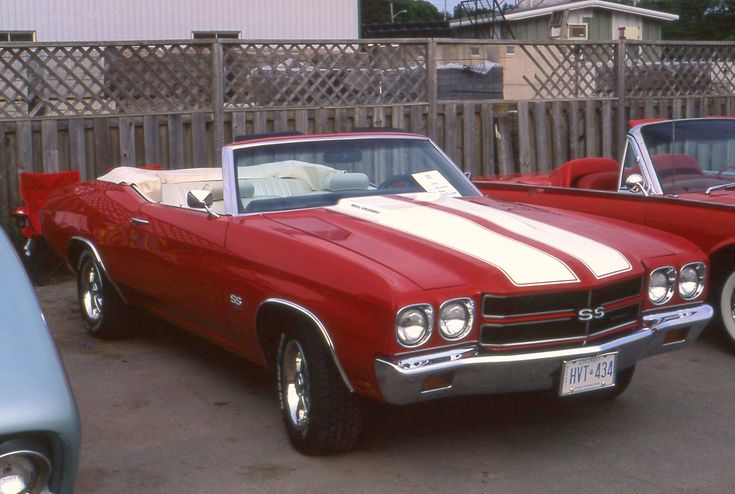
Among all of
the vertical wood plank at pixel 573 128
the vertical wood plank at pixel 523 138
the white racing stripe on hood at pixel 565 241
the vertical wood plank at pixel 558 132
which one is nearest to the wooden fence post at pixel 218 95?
the vertical wood plank at pixel 523 138

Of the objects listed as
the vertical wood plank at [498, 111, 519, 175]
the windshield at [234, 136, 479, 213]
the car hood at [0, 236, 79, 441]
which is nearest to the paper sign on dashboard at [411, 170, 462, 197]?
the windshield at [234, 136, 479, 213]

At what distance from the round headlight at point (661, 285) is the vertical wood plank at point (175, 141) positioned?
21.0 ft

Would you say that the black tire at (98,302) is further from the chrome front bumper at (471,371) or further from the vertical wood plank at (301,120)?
the vertical wood plank at (301,120)

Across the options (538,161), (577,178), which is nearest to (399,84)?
(538,161)

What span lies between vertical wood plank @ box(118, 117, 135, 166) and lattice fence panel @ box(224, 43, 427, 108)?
1085mm

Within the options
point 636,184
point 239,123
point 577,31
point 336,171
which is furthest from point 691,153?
point 577,31

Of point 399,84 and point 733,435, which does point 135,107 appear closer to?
point 399,84

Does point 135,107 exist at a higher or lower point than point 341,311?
higher

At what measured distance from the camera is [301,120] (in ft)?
36.0

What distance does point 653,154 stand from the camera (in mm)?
7180

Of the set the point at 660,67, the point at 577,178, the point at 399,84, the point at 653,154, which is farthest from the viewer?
the point at 660,67

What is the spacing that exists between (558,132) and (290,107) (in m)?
3.37

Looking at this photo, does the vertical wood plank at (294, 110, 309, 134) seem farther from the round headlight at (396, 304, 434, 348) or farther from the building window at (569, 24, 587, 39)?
the building window at (569, 24, 587, 39)

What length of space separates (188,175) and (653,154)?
3.22m
